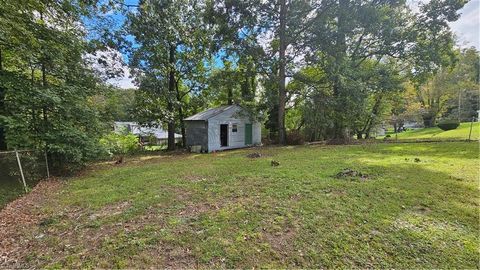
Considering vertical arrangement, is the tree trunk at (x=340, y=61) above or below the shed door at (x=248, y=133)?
above

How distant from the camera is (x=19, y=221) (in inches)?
153

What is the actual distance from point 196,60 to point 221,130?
538 cm

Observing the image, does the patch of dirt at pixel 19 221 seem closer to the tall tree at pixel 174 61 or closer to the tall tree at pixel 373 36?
the tall tree at pixel 174 61

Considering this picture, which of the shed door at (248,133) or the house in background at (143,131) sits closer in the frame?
the house in background at (143,131)

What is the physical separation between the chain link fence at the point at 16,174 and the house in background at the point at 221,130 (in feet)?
27.1

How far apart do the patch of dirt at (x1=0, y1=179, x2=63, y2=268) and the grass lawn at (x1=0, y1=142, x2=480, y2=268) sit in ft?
0.28

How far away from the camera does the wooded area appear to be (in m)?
6.79

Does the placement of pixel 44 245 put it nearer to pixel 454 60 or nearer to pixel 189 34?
pixel 189 34

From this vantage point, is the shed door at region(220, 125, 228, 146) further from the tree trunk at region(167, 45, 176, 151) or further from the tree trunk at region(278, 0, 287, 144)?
the tree trunk at region(278, 0, 287, 144)

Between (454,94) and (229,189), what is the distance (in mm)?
38210

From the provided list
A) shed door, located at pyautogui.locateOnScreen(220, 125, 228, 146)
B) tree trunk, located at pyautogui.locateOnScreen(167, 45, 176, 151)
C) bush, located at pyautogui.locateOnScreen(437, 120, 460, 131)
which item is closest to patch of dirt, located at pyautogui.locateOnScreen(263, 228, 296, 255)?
shed door, located at pyautogui.locateOnScreen(220, 125, 228, 146)

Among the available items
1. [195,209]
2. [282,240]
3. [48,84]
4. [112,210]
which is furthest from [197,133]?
[282,240]

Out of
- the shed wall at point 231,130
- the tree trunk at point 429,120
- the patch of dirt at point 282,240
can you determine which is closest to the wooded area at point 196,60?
the shed wall at point 231,130

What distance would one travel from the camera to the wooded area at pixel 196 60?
679 centimetres
